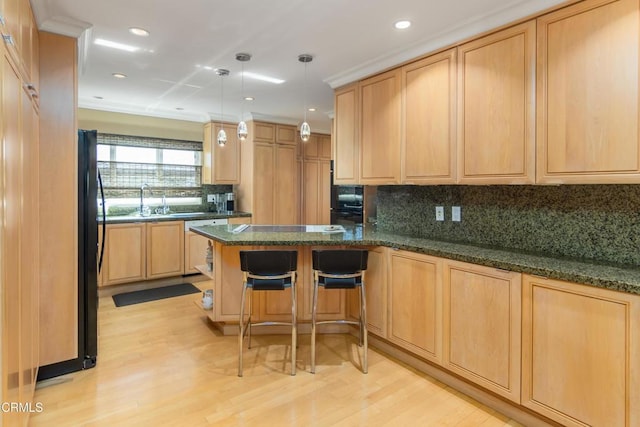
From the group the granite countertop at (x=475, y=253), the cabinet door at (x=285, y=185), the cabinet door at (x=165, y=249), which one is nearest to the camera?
the granite countertop at (x=475, y=253)

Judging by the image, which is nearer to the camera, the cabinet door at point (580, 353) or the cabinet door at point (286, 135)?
the cabinet door at point (580, 353)

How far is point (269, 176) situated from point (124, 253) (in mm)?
2262

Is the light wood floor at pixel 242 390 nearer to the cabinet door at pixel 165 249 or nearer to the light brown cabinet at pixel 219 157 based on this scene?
the cabinet door at pixel 165 249

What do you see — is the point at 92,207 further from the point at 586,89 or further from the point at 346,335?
the point at 586,89

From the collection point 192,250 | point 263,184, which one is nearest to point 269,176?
point 263,184

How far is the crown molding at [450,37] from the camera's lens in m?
2.19

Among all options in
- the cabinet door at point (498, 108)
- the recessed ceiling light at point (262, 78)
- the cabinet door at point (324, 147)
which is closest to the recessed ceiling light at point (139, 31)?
the recessed ceiling light at point (262, 78)

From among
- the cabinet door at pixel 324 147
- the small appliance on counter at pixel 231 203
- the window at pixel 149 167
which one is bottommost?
the small appliance on counter at pixel 231 203

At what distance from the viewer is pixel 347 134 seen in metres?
3.57

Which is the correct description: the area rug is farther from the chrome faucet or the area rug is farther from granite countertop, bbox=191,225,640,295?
granite countertop, bbox=191,225,640,295

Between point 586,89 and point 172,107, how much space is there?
4727mm

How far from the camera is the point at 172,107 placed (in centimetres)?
502

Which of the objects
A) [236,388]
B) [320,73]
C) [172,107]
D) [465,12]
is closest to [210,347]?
[236,388]

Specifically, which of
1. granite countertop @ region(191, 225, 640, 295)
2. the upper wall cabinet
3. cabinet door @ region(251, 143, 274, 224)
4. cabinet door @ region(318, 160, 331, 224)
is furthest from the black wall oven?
the upper wall cabinet
